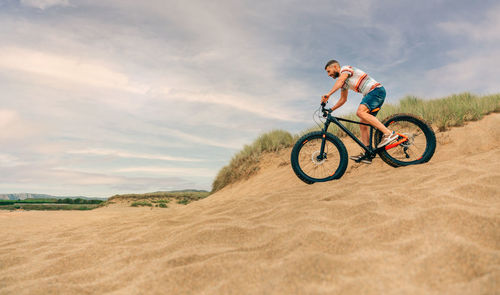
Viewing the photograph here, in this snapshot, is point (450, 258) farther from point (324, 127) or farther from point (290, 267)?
point (324, 127)

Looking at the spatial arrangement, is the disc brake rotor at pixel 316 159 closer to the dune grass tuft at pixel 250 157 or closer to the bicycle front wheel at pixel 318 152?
the bicycle front wheel at pixel 318 152

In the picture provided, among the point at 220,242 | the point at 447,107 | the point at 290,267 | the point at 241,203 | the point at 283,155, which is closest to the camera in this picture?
the point at 290,267

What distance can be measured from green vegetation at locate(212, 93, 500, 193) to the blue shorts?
11.2 feet

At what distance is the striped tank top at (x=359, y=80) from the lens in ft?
17.0

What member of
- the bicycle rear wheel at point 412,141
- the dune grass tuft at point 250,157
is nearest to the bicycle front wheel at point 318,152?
the bicycle rear wheel at point 412,141

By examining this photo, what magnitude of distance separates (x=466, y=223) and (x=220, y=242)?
218 centimetres

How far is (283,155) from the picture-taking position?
991cm

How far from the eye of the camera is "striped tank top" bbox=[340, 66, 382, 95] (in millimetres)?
5191

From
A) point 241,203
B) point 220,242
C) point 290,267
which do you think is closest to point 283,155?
point 241,203

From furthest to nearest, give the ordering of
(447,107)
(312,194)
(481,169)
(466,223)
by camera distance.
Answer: (447,107) → (312,194) → (481,169) → (466,223)

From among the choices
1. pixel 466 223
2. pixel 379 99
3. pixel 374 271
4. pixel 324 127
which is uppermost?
pixel 379 99

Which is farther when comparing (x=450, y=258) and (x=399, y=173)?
(x=399, y=173)

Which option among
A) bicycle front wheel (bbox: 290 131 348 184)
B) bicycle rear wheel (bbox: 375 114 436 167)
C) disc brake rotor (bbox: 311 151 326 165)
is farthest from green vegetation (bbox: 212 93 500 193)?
disc brake rotor (bbox: 311 151 326 165)

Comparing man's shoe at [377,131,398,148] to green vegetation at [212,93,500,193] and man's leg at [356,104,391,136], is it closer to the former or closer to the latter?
man's leg at [356,104,391,136]
